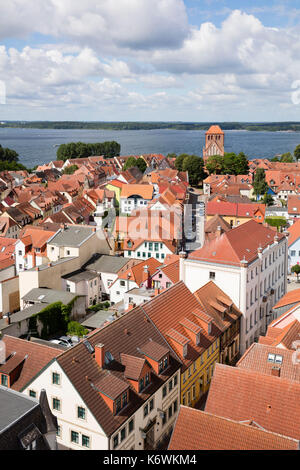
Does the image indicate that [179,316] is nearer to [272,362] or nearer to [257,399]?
[272,362]

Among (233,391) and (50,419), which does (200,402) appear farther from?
(50,419)

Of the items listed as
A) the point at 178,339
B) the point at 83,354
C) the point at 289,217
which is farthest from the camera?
the point at 289,217

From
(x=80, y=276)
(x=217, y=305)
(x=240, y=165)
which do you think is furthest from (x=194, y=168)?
(x=217, y=305)

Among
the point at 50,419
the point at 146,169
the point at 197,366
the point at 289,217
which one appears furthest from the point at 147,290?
the point at 146,169

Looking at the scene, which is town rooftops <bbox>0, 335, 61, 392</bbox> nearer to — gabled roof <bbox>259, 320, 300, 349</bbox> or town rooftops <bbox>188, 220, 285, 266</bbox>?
gabled roof <bbox>259, 320, 300, 349</bbox>

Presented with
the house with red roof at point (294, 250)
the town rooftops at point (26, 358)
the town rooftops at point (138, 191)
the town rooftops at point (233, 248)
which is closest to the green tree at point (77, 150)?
the town rooftops at point (138, 191)

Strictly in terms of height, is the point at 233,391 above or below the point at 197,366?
above
